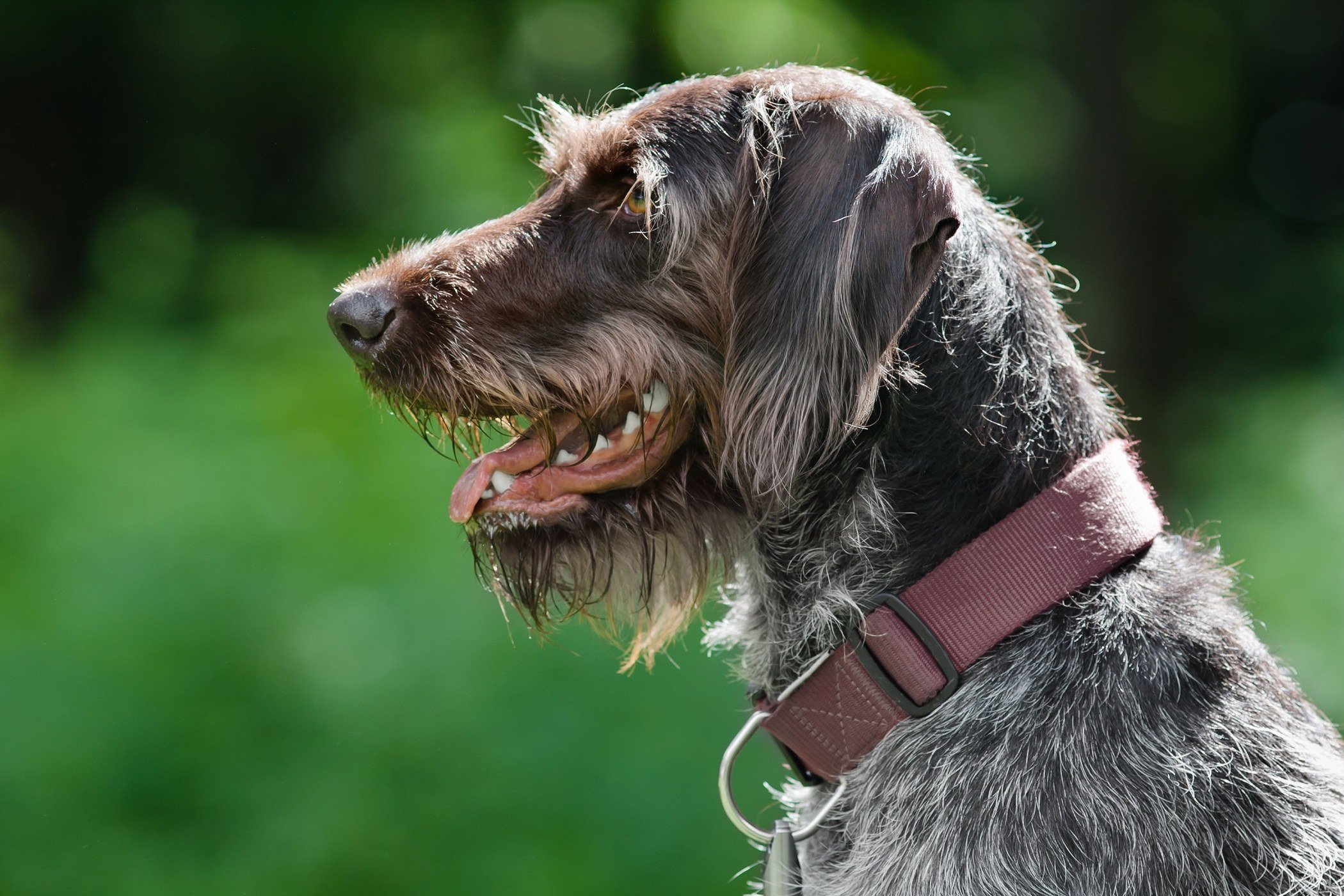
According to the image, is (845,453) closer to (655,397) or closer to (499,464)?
(655,397)

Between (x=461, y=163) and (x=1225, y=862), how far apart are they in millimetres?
5014

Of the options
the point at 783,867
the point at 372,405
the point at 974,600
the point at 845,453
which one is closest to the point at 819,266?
the point at 845,453

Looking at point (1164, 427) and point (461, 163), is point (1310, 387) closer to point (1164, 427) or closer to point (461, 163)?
point (1164, 427)

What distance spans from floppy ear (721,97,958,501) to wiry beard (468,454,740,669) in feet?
0.50

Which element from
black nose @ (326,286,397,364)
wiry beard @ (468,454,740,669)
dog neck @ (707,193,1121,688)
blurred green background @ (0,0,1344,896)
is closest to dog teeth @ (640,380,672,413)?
wiry beard @ (468,454,740,669)

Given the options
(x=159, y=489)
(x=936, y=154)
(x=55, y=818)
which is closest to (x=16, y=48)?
(x=159, y=489)

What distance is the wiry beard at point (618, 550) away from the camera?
7.60 ft

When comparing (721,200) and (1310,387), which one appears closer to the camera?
(721,200)

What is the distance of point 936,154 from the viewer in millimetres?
2021

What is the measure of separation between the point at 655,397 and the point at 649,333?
13 centimetres

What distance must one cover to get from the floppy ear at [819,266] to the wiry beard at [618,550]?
0.50 ft

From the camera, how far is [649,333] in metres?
2.21

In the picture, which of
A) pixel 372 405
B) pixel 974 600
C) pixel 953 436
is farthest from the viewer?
pixel 372 405

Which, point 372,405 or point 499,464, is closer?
point 499,464
